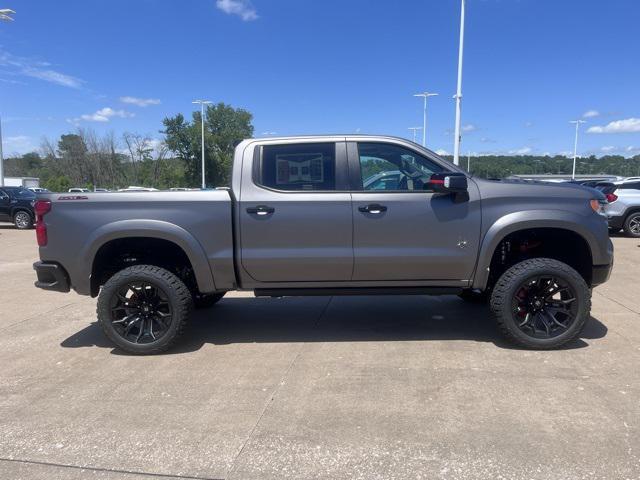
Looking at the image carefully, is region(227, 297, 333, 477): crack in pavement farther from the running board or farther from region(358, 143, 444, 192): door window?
region(358, 143, 444, 192): door window

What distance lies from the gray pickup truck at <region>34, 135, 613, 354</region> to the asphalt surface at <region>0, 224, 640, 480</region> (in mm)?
526

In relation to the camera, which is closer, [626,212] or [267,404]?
[267,404]

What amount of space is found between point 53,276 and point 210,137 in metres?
63.4

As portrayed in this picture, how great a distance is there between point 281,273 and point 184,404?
144cm

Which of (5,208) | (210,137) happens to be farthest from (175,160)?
(5,208)

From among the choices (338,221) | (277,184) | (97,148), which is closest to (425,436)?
(338,221)

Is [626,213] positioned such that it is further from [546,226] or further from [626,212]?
[546,226]

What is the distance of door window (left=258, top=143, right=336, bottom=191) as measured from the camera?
4.64m

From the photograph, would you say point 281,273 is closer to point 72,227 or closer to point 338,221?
point 338,221

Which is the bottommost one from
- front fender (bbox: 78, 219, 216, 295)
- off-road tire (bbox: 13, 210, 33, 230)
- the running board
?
off-road tire (bbox: 13, 210, 33, 230)

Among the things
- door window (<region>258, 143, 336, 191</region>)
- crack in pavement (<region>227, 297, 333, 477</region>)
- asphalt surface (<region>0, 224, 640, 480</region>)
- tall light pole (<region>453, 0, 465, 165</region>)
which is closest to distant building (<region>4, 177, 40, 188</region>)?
tall light pole (<region>453, 0, 465, 165</region>)

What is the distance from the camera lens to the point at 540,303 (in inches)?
183

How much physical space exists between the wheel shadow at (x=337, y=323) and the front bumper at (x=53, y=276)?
0.76 metres

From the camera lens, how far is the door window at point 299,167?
4.64m
